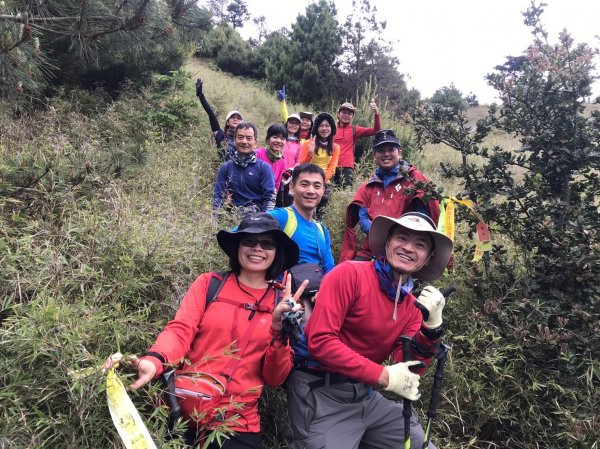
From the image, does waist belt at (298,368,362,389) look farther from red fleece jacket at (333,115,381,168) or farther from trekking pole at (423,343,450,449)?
red fleece jacket at (333,115,381,168)

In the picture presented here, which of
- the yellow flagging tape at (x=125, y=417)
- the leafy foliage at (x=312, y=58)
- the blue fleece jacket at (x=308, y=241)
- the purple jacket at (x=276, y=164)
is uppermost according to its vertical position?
the leafy foliage at (x=312, y=58)

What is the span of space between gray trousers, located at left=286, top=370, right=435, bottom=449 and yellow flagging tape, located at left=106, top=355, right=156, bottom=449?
3.05 ft

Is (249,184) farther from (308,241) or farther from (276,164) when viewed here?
(308,241)

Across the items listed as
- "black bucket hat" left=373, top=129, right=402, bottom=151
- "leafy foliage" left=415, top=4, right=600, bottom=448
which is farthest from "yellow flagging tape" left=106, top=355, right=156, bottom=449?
"black bucket hat" left=373, top=129, right=402, bottom=151

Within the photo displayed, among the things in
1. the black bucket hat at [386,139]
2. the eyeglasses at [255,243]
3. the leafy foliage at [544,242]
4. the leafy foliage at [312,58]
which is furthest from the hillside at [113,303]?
the leafy foliage at [312,58]

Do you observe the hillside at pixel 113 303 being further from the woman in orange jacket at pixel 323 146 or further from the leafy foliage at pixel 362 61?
the leafy foliage at pixel 362 61

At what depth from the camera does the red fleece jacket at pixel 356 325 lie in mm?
2174

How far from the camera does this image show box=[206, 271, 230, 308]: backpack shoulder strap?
2320 millimetres

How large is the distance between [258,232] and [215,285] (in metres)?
0.39

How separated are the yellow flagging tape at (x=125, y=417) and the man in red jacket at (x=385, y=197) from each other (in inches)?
98.9

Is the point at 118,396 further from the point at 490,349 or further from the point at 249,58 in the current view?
the point at 249,58

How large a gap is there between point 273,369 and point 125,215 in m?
1.73

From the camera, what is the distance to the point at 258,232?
236 centimetres

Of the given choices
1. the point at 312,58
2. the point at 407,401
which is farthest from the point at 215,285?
the point at 312,58
